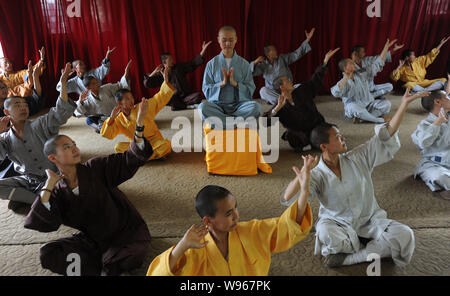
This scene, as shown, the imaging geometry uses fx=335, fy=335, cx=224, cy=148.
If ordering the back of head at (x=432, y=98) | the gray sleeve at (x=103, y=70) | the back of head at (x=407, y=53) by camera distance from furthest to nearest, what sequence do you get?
the back of head at (x=407, y=53) → the gray sleeve at (x=103, y=70) → the back of head at (x=432, y=98)

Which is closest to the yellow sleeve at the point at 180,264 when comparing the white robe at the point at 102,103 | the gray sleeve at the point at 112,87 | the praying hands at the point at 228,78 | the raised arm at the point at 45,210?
the raised arm at the point at 45,210

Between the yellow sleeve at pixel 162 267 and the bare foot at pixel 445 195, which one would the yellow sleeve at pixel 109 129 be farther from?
the bare foot at pixel 445 195

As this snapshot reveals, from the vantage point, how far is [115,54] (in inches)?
231

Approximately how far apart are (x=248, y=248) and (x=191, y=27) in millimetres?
4924

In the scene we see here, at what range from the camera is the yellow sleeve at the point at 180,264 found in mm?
1412

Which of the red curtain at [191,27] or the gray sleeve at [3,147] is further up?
the red curtain at [191,27]

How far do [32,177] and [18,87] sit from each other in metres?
3.37

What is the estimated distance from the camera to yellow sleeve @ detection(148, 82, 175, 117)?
11.4 feet

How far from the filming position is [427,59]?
5.69 metres

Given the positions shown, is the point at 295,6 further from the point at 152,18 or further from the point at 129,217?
the point at 129,217

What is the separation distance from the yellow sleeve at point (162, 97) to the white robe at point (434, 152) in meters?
A: 2.31

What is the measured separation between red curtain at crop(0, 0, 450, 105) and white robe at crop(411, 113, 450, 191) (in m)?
3.59

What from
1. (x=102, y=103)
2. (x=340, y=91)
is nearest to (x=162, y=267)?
(x=102, y=103)

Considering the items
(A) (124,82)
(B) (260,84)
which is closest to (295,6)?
(B) (260,84)
